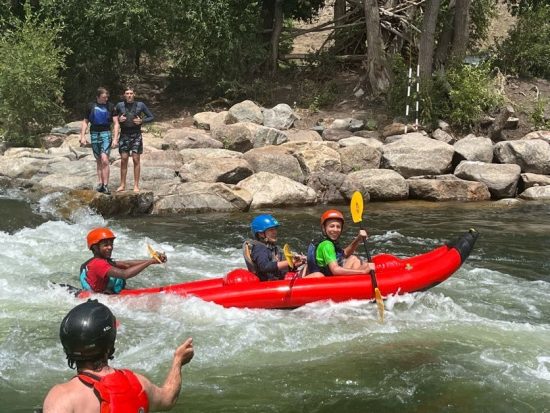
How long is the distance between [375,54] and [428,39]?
5.07 feet

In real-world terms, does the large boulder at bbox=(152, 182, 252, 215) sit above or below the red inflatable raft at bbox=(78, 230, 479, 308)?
below

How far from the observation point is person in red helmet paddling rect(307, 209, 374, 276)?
18.3 ft

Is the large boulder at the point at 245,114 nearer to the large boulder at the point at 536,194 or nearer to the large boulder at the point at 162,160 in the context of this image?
the large boulder at the point at 162,160

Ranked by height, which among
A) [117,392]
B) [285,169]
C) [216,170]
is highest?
[117,392]

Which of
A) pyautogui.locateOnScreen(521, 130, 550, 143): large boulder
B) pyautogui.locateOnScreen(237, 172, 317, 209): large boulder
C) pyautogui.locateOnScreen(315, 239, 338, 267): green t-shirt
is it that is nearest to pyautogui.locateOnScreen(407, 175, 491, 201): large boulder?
pyautogui.locateOnScreen(237, 172, 317, 209): large boulder

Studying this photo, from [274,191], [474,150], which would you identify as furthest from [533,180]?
[274,191]

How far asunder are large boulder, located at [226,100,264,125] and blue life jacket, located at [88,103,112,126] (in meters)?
5.83

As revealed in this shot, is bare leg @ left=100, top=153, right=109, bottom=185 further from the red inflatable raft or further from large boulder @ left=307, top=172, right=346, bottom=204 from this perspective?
the red inflatable raft

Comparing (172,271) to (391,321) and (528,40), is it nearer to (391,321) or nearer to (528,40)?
(391,321)

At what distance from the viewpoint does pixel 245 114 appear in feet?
48.2

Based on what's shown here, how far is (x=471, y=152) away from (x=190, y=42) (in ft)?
24.5

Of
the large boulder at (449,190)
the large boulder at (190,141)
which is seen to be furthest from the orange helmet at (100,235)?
the large boulder at (190,141)

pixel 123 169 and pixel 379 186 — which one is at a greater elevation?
pixel 123 169

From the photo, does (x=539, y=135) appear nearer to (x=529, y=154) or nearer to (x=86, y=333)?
(x=529, y=154)
